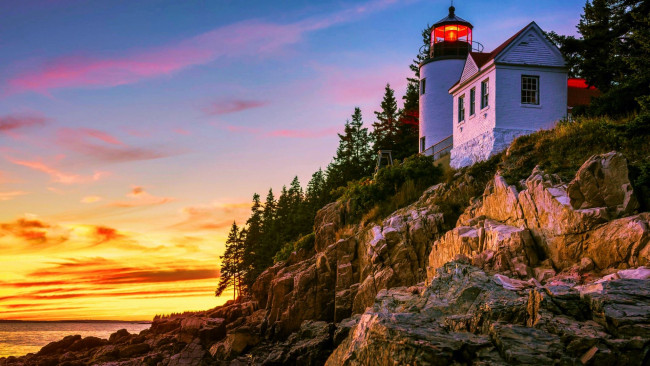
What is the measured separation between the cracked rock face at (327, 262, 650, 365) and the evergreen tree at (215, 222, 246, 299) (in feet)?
197

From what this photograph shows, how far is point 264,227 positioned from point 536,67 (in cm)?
4289

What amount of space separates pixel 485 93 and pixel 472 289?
17221mm

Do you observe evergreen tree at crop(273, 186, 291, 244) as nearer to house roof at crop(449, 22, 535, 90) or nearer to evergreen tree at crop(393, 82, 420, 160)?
evergreen tree at crop(393, 82, 420, 160)

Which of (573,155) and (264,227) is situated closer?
(573,155)

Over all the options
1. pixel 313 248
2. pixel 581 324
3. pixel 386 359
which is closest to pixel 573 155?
pixel 581 324

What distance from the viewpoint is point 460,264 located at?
17.4 meters

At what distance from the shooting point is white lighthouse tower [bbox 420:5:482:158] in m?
38.5

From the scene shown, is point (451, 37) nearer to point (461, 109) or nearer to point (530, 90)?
point (461, 109)

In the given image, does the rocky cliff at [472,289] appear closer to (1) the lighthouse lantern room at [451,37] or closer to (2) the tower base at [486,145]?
(2) the tower base at [486,145]

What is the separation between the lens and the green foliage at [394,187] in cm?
3058

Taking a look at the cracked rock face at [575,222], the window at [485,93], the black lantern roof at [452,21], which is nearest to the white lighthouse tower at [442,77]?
the black lantern roof at [452,21]

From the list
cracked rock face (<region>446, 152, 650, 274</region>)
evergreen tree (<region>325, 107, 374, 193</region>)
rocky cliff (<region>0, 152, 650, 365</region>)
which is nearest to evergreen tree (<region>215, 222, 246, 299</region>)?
evergreen tree (<region>325, 107, 374, 193</region>)

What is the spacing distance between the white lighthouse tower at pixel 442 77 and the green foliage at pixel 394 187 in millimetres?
5359

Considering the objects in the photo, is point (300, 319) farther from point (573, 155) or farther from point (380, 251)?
point (573, 155)
